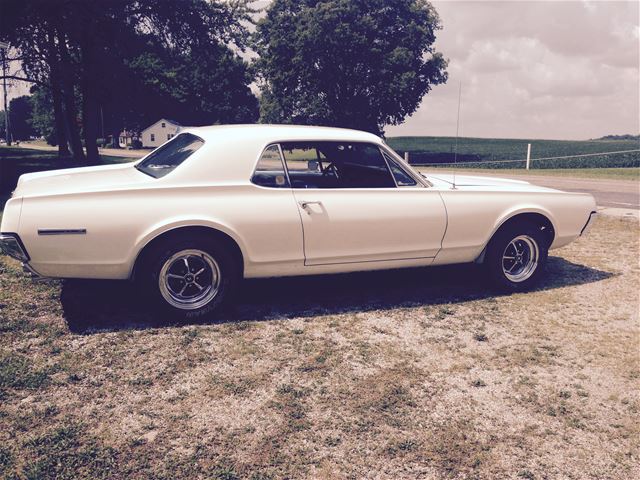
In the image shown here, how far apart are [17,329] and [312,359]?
2136 millimetres

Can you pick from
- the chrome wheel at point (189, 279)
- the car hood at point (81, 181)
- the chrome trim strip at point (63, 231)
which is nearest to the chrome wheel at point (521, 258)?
the chrome wheel at point (189, 279)

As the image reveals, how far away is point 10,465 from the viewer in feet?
7.69

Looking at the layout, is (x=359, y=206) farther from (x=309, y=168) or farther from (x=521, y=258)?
(x=521, y=258)

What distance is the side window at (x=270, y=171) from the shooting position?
407 cm

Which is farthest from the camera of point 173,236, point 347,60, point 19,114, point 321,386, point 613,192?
point 19,114

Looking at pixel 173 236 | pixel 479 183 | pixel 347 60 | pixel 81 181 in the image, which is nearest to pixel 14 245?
pixel 81 181

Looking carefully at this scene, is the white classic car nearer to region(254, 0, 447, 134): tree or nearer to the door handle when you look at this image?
the door handle

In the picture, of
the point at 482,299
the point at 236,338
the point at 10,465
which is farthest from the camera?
the point at 482,299

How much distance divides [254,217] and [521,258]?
107 inches

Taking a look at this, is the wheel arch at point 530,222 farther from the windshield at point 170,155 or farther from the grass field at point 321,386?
the windshield at point 170,155

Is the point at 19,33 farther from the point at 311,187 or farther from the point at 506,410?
the point at 506,410

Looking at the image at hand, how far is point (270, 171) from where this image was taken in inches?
162

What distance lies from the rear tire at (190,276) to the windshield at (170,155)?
62 cm

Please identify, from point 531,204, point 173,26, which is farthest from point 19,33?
point 531,204
